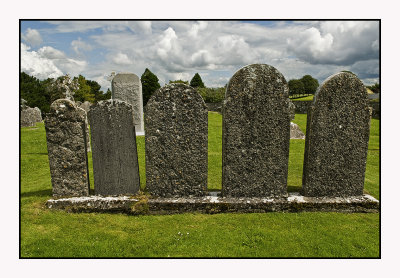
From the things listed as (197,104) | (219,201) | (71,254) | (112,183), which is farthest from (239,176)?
(71,254)

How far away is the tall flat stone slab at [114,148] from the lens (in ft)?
16.1

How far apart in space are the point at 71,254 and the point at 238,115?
11.3ft

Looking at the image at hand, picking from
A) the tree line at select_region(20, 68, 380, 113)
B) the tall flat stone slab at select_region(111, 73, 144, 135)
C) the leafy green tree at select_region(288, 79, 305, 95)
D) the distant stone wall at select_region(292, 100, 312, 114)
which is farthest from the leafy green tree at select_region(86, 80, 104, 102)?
the tall flat stone slab at select_region(111, 73, 144, 135)

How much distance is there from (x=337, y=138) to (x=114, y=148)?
420 centimetres

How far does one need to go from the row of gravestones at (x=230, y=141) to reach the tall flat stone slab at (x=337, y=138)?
0.7 inches

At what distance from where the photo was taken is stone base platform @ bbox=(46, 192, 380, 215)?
16.1 ft

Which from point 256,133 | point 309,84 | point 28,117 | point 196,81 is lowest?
point 256,133

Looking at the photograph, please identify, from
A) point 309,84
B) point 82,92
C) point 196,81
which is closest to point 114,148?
point 82,92

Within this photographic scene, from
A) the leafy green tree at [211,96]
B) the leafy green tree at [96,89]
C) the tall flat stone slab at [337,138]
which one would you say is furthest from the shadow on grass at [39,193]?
the leafy green tree at [96,89]

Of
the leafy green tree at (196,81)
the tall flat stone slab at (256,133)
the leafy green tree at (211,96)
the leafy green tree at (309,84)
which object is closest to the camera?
the tall flat stone slab at (256,133)

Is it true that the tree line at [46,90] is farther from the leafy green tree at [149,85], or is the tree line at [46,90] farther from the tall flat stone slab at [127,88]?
the tall flat stone slab at [127,88]

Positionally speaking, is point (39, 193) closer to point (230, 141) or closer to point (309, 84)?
point (230, 141)

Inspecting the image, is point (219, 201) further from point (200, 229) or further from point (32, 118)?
point (32, 118)

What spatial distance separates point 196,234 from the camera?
13.7 feet
